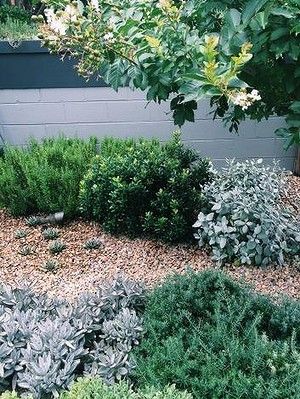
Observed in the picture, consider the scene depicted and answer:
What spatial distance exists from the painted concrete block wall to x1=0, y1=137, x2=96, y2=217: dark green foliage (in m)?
0.65

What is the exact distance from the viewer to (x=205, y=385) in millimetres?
2064

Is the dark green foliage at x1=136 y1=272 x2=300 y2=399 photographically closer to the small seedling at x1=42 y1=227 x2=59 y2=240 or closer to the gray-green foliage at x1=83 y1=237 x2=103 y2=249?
the gray-green foliage at x1=83 y1=237 x2=103 y2=249

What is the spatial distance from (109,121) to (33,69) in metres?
0.81

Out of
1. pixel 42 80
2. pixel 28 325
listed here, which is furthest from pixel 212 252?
pixel 42 80

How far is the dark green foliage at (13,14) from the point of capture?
5.63 meters

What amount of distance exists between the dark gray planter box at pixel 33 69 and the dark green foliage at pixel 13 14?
92cm

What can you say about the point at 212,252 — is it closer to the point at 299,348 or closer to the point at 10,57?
the point at 299,348

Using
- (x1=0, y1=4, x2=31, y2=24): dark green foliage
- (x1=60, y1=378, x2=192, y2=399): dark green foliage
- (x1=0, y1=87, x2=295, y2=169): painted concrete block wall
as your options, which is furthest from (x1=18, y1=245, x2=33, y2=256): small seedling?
(x1=0, y1=4, x2=31, y2=24): dark green foliage

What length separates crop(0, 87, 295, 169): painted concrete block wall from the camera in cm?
498

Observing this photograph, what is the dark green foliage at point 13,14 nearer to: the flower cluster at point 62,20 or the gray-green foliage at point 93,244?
the gray-green foliage at point 93,244

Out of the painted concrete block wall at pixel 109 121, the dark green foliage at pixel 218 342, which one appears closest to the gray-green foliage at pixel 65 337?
the dark green foliage at pixel 218 342

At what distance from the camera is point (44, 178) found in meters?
4.11

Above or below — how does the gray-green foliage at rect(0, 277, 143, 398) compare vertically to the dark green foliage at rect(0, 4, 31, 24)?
below

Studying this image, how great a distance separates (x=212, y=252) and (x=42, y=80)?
2289 mm
